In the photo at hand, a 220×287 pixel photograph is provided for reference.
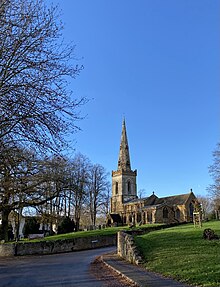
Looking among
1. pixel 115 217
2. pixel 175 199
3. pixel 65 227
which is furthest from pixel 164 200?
pixel 65 227

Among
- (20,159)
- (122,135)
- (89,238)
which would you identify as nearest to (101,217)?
(122,135)

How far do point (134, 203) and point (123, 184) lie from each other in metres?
6.67

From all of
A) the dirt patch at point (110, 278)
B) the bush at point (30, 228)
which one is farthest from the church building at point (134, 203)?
the dirt patch at point (110, 278)

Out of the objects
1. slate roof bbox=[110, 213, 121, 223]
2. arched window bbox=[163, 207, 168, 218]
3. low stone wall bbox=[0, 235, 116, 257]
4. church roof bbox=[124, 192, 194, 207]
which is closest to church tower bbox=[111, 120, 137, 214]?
church roof bbox=[124, 192, 194, 207]

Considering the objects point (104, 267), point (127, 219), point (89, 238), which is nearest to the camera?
point (104, 267)

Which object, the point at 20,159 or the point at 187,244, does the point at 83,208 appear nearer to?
the point at 187,244

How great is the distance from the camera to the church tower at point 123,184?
287ft

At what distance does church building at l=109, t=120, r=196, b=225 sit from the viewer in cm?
7588

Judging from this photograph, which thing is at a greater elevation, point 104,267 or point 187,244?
point 187,244

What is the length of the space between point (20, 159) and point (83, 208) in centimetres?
4991

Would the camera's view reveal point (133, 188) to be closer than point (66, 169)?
No

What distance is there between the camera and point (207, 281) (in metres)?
9.79

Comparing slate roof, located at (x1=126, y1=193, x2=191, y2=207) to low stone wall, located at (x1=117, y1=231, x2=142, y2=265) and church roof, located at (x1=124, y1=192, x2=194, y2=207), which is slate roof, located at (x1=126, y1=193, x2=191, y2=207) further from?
low stone wall, located at (x1=117, y1=231, x2=142, y2=265)

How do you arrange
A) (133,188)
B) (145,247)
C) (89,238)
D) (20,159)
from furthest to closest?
(133,188) < (89,238) < (145,247) < (20,159)
